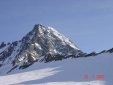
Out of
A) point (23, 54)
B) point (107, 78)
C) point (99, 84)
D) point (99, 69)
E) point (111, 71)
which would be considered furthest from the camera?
point (23, 54)

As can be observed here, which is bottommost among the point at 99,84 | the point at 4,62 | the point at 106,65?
the point at 99,84

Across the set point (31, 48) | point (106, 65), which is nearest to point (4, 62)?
point (31, 48)

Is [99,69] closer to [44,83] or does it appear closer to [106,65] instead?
[106,65]

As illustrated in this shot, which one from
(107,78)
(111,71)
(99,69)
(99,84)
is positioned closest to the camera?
(99,84)

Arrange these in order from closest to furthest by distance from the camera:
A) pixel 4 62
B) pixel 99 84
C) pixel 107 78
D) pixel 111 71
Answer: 1. pixel 99 84
2. pixel 107 78
3. pixel 111 71
4. pixel 4 62

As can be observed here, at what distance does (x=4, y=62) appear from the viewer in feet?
630

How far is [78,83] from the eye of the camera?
51000 millimetres

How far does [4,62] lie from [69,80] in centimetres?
14010

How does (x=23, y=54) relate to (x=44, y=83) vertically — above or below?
above

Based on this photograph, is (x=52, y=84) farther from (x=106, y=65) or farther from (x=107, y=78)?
(x=106, y=65)

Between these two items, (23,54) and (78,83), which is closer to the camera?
(78,83)

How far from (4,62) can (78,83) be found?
144m

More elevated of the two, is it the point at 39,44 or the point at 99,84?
the point at 39,44

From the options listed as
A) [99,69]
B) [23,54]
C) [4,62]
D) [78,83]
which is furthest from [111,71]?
[4,62]
